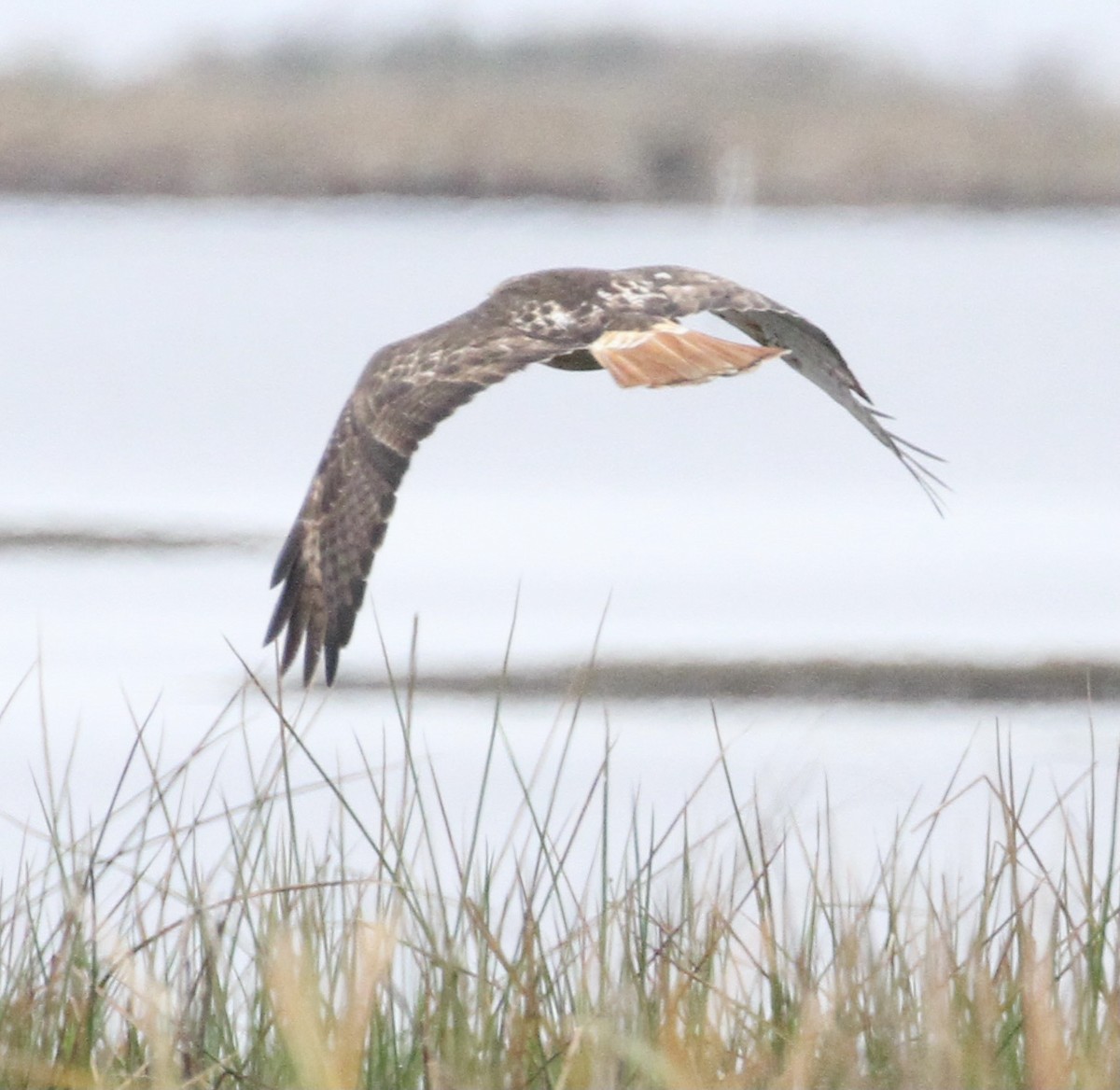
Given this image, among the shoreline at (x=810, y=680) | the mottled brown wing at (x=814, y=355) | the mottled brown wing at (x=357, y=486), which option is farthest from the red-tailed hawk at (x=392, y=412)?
the shoreline at (x=810, y=680)

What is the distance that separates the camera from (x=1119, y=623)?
32.2 feet

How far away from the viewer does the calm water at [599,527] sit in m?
8.21

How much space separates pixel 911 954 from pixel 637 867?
42 cm

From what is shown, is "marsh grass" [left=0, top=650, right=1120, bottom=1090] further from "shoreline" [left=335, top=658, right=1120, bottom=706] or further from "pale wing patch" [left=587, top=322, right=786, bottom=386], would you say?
"shoreline" [left=335, top=658, right=1120, bottom=706]

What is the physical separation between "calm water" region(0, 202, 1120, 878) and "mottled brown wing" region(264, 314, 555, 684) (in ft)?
0.60

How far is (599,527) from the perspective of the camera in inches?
461

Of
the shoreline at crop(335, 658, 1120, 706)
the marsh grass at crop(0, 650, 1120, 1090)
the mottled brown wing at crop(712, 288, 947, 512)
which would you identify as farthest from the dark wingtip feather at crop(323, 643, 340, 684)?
the shoreline at crop(335, 658, 1120, 706)

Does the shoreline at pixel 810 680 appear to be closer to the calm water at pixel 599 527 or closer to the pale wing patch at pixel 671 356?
the calm water at pixel 599 527

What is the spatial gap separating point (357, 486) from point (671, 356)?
55 cm

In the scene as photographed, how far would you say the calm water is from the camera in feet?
26.9

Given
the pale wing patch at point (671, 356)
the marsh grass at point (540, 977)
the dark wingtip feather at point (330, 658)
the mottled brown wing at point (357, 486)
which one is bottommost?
the marsh grass at point (540, 977)

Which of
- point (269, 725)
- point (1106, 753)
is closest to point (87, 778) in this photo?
point (269, 725)

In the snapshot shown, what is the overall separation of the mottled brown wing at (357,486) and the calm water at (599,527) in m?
0.18

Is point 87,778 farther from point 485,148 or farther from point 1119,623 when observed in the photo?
point 485,148
